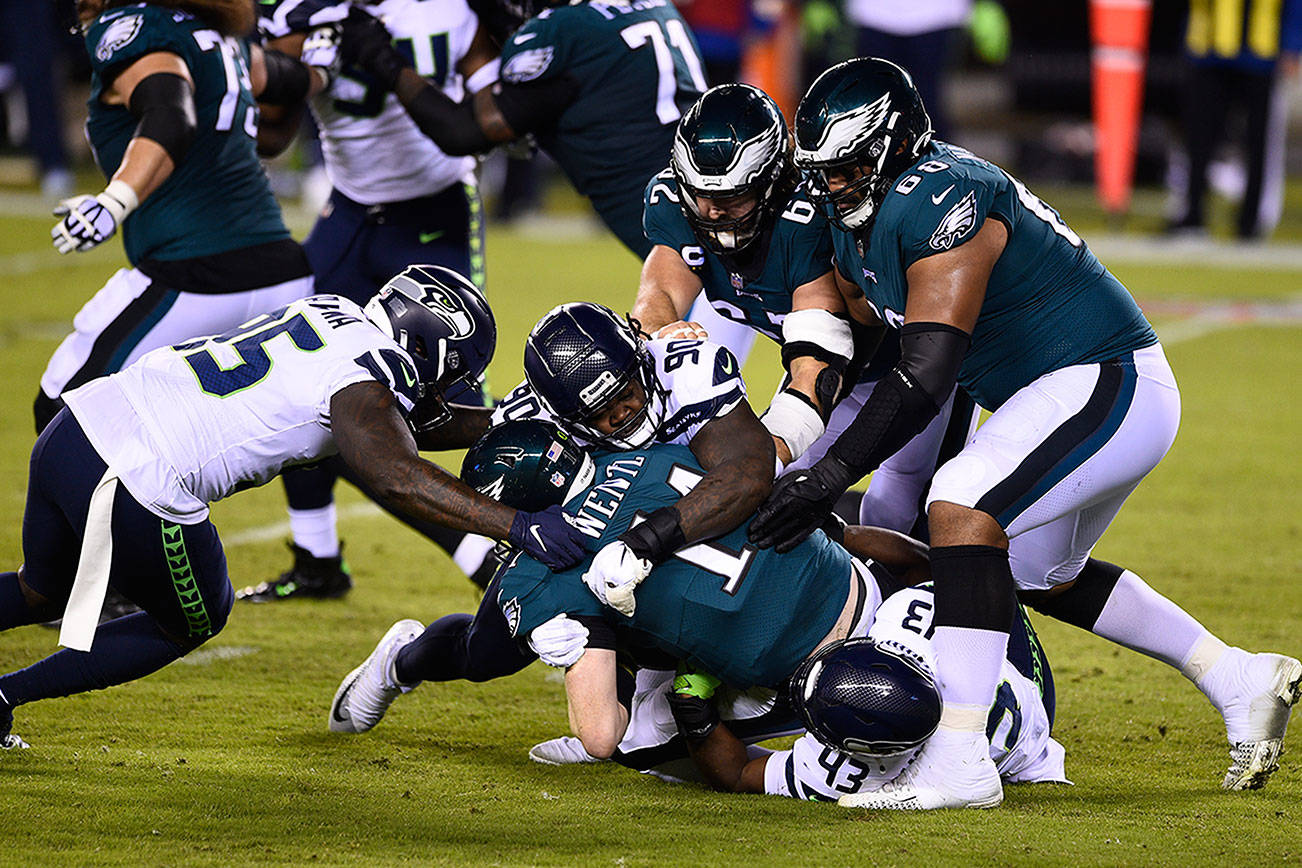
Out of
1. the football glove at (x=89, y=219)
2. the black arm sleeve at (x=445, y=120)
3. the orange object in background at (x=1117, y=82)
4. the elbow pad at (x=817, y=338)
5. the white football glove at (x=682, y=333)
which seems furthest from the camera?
the orange object in background at (x=1117, y=82)

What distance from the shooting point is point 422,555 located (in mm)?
5617

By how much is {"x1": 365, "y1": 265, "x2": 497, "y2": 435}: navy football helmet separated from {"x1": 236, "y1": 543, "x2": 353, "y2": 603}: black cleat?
4.88 ft

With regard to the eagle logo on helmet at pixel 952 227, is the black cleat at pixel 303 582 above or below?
below

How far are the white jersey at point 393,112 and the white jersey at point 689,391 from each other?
1909 mm

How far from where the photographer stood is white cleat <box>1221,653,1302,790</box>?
11.3 feet

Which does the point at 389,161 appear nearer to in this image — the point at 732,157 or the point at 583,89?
the point at 583,89

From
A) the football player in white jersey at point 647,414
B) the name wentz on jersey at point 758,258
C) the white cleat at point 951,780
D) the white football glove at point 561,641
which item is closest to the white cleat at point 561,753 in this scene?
the white football glove at point 561,641

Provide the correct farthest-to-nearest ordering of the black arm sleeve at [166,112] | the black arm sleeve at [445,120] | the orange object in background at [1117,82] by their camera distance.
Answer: the orange object in background at [1117,82]
the black arm sleeve at [445,120]
the black arm sleeve at [166,112]

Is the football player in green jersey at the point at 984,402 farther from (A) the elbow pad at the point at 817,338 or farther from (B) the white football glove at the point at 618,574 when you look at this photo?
(B) the white football glove at the point at 618,574

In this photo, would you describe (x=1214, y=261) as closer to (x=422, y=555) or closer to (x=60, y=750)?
(x=422, y=555)

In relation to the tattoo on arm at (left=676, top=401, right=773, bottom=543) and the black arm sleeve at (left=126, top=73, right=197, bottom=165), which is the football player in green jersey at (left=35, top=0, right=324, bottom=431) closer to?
the black arm sleeve at (left=126, top=73, right=197, bottom=165)

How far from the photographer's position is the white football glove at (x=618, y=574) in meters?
3.16

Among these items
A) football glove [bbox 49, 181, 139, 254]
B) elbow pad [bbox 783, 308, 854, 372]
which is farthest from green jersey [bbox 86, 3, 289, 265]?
elbow pad [bbox 783, 308, 854, 372]

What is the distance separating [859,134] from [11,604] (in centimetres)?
205
